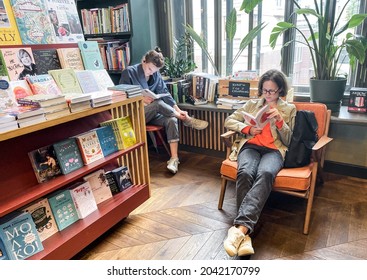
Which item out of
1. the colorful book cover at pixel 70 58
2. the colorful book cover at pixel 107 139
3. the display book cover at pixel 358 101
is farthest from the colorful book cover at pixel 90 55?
the display book cover at pixel 358 101

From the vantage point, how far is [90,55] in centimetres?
212

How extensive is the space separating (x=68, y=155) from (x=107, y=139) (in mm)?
306

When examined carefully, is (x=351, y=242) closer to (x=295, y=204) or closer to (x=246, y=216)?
(x=295, y=204)

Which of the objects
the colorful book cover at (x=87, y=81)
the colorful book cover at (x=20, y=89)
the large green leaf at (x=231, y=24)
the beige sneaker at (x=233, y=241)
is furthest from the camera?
the large green leaf at (x=231, y=24)

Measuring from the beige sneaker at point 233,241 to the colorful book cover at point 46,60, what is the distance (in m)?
1.54

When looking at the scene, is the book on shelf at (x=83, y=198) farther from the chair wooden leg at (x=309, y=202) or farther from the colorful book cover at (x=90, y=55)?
the chair wooden leg at (x=309, y=202)

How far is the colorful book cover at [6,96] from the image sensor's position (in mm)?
1483

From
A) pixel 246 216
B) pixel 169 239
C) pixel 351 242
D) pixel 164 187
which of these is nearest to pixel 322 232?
pixel 351 242

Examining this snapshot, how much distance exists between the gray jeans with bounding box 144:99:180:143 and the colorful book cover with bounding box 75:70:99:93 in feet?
3.46

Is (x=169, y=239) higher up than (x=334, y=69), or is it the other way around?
(x=334, y=69)

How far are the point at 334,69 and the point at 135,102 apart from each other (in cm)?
170

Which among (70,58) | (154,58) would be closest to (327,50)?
(154,58)

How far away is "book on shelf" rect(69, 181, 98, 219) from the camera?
6.06 feet
